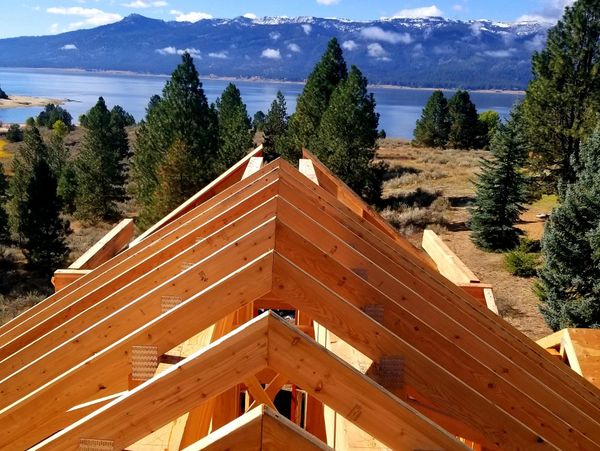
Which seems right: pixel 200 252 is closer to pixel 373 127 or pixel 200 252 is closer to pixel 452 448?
pixel 452 448

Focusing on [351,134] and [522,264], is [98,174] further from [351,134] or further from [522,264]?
[522,264]

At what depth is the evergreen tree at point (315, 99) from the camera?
2652cm

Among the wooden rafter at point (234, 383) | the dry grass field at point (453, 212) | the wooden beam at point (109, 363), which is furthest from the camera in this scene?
the dry grass field at point (453, 212)

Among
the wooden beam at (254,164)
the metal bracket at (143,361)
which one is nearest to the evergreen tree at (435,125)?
the wooden beam at (254,164)

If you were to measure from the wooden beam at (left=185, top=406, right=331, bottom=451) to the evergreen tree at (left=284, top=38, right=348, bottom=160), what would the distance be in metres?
24.4

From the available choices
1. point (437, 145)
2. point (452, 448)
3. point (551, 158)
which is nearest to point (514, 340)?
point (452, 448)

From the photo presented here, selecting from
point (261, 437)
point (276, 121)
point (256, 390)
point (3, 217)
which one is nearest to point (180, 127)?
point (3, 217)

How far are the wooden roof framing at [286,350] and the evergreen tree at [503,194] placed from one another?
15.5m

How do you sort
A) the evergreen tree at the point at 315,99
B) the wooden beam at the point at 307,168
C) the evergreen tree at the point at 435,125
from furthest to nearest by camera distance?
the evergreen tree at the point at 435,125 → the evergreen tree at the point at 315,99 → the wooden beam at the point at 307,168

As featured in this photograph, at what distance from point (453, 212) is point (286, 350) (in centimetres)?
2294

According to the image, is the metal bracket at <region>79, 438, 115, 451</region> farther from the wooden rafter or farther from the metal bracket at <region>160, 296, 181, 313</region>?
the metal bracket at <region>160, 296, 181, 313</region>

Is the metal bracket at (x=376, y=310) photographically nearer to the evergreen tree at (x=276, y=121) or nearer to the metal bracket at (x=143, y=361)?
the metal bracket at (x=143, y=361)

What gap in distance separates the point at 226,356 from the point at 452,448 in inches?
36.2

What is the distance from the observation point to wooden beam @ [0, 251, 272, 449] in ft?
7.79
